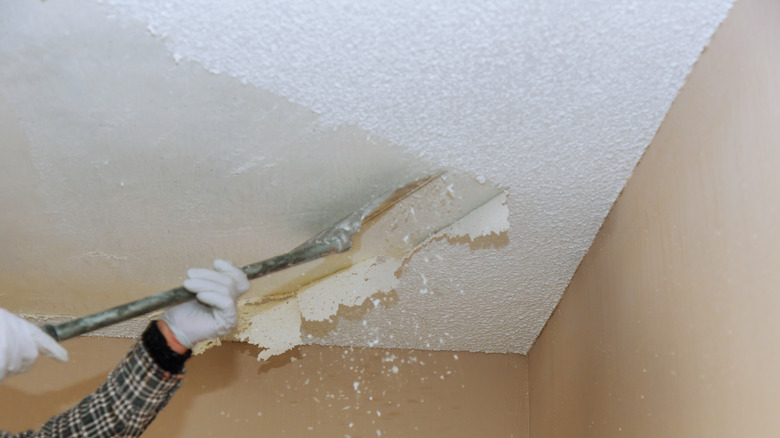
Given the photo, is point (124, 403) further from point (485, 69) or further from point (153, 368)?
point (485, 69)

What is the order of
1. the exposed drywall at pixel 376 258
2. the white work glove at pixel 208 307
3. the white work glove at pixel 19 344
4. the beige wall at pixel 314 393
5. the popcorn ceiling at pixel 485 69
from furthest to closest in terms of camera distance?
the beige wall at pixel 314 393, the exposed drywall at pixel 376 258, the white work glove at pixel 208 307, the white work glove at pixel 19 344, the popcorn ceiling at pixel 485 69

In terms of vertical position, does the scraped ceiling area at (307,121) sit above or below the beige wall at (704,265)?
above

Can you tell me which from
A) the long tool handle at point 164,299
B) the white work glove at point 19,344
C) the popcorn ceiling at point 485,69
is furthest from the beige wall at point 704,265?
the white work glove at point 19,344

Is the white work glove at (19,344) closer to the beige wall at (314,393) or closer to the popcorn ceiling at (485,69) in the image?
the popcorn ceiling at (485,69)

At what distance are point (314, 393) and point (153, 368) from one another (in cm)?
91

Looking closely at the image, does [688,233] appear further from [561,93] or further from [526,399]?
[526,399]

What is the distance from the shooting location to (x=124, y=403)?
64.9 inches

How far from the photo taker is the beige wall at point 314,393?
7.75 ft

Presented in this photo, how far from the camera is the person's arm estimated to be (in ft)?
5.40

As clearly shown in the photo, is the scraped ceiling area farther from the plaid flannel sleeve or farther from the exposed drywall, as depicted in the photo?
the plaid flannel sleeve

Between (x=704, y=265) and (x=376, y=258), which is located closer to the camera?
(x=704, y=265)

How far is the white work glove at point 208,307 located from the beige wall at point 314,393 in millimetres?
791

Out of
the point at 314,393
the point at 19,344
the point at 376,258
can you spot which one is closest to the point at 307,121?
the point at 376,258

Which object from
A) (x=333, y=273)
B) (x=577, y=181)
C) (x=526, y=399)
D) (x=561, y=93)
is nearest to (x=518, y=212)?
(x=577, y=181)
